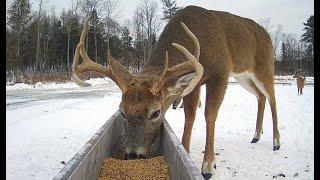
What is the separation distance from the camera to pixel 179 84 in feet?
16.7

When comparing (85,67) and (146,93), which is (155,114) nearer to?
(146,93)

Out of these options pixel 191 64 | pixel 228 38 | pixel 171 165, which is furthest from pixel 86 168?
pixel 228 38

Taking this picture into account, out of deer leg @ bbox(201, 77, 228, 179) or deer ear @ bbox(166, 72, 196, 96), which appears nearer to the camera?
deer ear @ bbox(166, 72, 196, 96)

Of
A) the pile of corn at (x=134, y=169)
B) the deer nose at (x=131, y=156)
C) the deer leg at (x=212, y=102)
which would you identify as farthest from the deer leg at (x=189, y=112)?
the deer nose at (x=131, y=156)

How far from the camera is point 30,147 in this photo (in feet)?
24.5

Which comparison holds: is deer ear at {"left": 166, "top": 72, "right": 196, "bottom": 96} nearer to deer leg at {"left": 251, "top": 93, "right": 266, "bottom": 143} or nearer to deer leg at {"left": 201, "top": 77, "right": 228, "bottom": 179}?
deer leg at {"left": 201, "top": 77, "right": 228, "bottom": 179}

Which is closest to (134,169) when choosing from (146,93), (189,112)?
(146,93)

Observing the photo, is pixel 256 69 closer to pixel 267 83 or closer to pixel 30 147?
pixel 267 83

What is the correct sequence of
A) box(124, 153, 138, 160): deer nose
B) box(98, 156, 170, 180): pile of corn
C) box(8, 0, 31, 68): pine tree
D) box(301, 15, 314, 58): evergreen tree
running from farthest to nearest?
box(301, 15, 314, 58): evergreen tree, box(8, 0, 31, 68): pine tree, box(124, 153, 138, 160): deer nose, box(98, 156, 170, 180): pile of corn

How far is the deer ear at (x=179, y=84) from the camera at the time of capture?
16.4 feet

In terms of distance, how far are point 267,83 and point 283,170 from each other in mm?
2791

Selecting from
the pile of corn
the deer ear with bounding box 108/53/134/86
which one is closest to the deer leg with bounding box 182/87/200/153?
the deer ear with bounding box 108/53/134/86

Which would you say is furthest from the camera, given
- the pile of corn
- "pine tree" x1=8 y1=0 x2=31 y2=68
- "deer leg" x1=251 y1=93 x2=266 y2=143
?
"pine tree" x1=8 y1=0 x2=31 y2=68

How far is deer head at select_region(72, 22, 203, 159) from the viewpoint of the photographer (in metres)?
4.54
